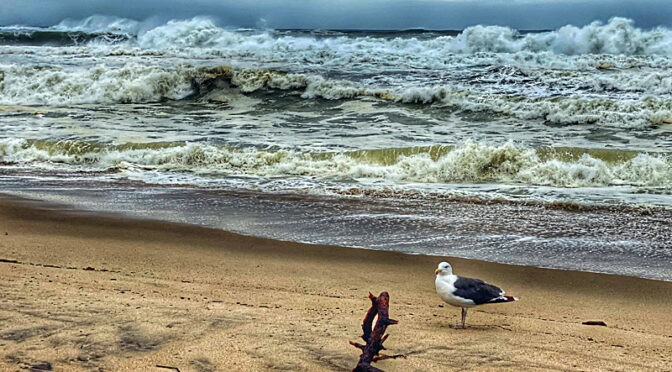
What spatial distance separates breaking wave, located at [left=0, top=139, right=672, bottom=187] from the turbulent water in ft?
0.12

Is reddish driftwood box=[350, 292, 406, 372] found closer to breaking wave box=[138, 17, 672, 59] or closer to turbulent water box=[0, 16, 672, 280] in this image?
turbulent water box=[0, 16, 672, 280]

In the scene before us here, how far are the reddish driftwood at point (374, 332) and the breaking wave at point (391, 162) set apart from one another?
7.42 m

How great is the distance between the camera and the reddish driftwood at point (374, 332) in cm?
260

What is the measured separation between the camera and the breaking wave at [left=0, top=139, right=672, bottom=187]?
1012 centimetres

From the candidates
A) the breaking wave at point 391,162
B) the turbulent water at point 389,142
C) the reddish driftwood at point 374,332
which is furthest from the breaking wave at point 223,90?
the reddish driftwood at point 374,332

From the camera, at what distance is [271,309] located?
397 centimetres

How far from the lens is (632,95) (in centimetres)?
1683

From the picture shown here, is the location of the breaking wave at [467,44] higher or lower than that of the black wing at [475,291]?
higher

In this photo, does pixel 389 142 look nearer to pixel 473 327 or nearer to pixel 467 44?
pixel 473 327

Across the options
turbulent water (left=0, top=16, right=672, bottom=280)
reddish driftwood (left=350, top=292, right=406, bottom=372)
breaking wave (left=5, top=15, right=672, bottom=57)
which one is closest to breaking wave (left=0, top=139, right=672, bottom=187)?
turbulent water (left=0, top=16, right=672, bottom=280)

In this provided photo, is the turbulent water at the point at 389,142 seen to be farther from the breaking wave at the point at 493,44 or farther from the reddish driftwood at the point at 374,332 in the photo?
the reddish driftwood at the point at 374,332

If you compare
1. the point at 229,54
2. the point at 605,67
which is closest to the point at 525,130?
the point at 605,67

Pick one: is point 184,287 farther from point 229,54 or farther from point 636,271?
point 229,54

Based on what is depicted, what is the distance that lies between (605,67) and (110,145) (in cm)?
1681
